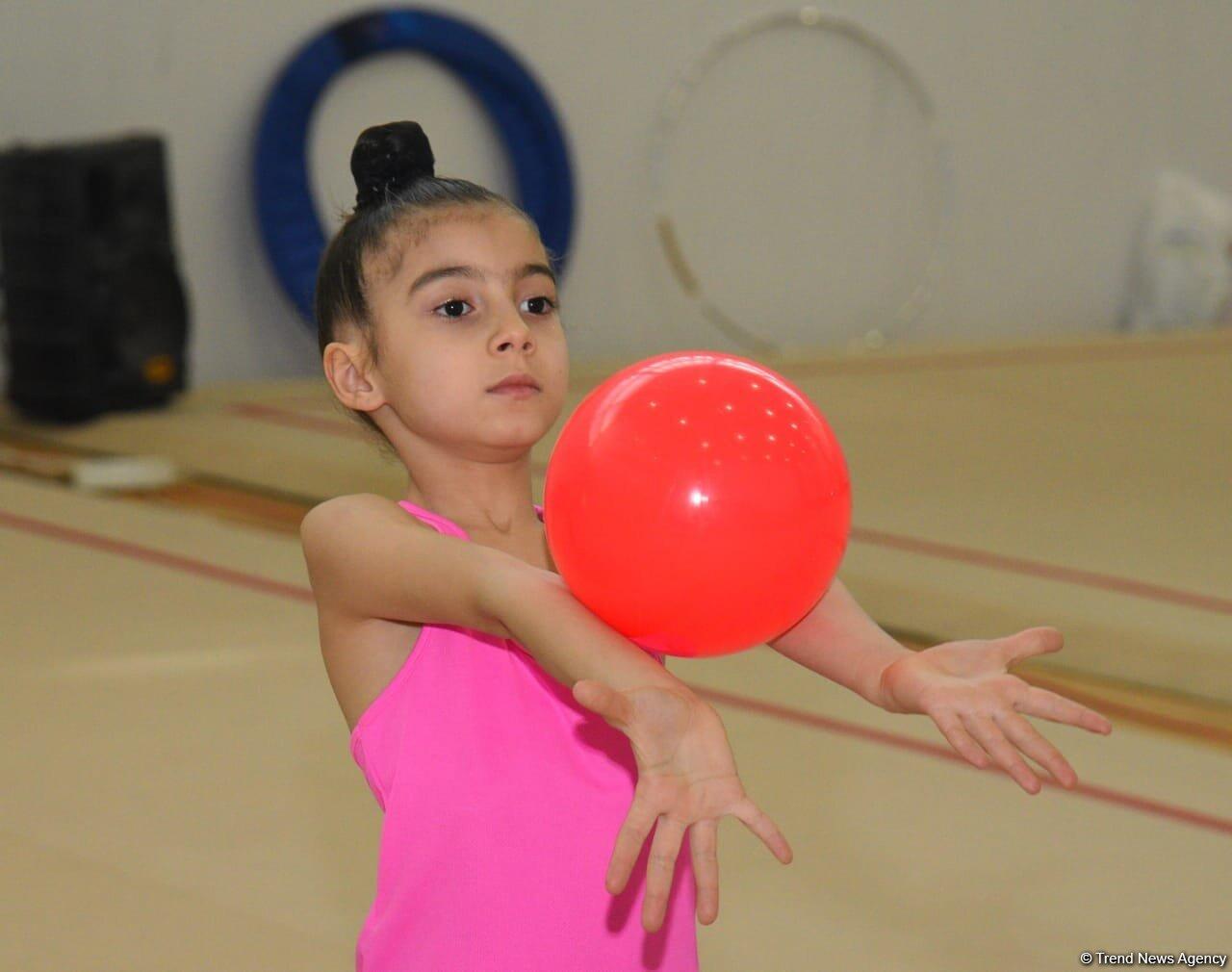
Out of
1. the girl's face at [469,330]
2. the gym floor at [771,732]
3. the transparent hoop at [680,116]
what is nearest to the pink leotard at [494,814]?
the girl's face at [469,330]

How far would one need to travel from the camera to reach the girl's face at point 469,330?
120 centimetres

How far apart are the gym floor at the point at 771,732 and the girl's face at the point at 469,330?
88cm

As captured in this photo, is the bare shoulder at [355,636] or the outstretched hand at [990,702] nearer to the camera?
the outstretched hand at [990,702]

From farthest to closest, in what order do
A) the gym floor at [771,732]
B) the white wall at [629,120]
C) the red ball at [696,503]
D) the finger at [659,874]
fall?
the white wall at [629,120] → the gym floor at [771,732] → the red ball at [696,503] → the finger at [659,874]

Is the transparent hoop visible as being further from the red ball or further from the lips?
the red ball

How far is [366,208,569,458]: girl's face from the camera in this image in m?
1.20

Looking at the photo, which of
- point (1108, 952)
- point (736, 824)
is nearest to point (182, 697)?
point (736, 824)

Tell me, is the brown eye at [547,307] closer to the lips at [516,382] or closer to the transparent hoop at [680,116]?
the lips at [516,382]

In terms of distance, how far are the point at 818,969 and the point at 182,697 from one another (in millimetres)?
1223

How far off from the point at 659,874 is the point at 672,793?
0.15 ft

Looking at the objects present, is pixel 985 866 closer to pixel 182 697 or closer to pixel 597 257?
pixel 182 697

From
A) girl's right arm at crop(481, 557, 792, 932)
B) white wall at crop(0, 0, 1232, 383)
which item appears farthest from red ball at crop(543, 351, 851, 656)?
white wall at crop(0, 0, 1232, 383)

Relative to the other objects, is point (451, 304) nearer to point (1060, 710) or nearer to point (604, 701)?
point (604, 701)

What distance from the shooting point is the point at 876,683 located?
1.19m
